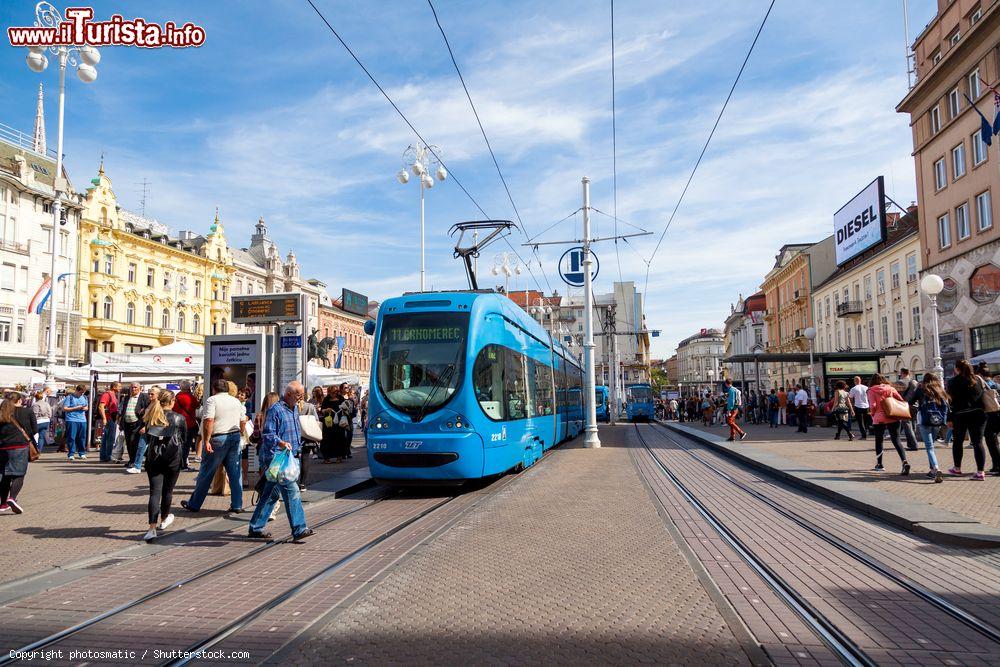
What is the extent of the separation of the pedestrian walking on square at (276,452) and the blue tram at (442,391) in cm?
288

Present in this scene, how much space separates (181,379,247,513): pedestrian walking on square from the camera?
877cm

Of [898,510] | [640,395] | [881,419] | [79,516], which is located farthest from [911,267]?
[79,516]

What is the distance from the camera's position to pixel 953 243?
29500 mm

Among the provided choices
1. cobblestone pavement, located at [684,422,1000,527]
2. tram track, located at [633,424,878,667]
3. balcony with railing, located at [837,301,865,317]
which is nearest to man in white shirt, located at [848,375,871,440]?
cobblestone pavement, located at [684,422,1000,527]

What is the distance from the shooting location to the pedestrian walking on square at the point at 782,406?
30.7m

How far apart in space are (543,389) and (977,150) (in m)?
22.1

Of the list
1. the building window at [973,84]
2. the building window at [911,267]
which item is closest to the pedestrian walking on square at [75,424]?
the building window at [973,84]

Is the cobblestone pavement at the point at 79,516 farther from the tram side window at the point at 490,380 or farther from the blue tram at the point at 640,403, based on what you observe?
the blue tram at the point at 640,403

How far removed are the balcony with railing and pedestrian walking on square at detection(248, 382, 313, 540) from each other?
4652 cm

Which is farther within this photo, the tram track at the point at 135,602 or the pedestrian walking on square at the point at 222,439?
the pedestrian walking on square at the point at 222,439

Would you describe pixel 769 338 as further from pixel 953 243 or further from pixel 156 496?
Result: pixel 156 496

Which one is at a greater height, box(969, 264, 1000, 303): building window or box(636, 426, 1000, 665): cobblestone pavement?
box(969, 264, 1000, 303): building window

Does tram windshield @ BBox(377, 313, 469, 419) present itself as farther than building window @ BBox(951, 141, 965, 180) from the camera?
No

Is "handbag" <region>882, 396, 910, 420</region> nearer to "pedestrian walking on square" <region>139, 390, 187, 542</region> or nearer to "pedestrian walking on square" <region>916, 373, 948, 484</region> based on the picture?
"pedestrian walking on square" <region>916, 373, 948, 484</region>
